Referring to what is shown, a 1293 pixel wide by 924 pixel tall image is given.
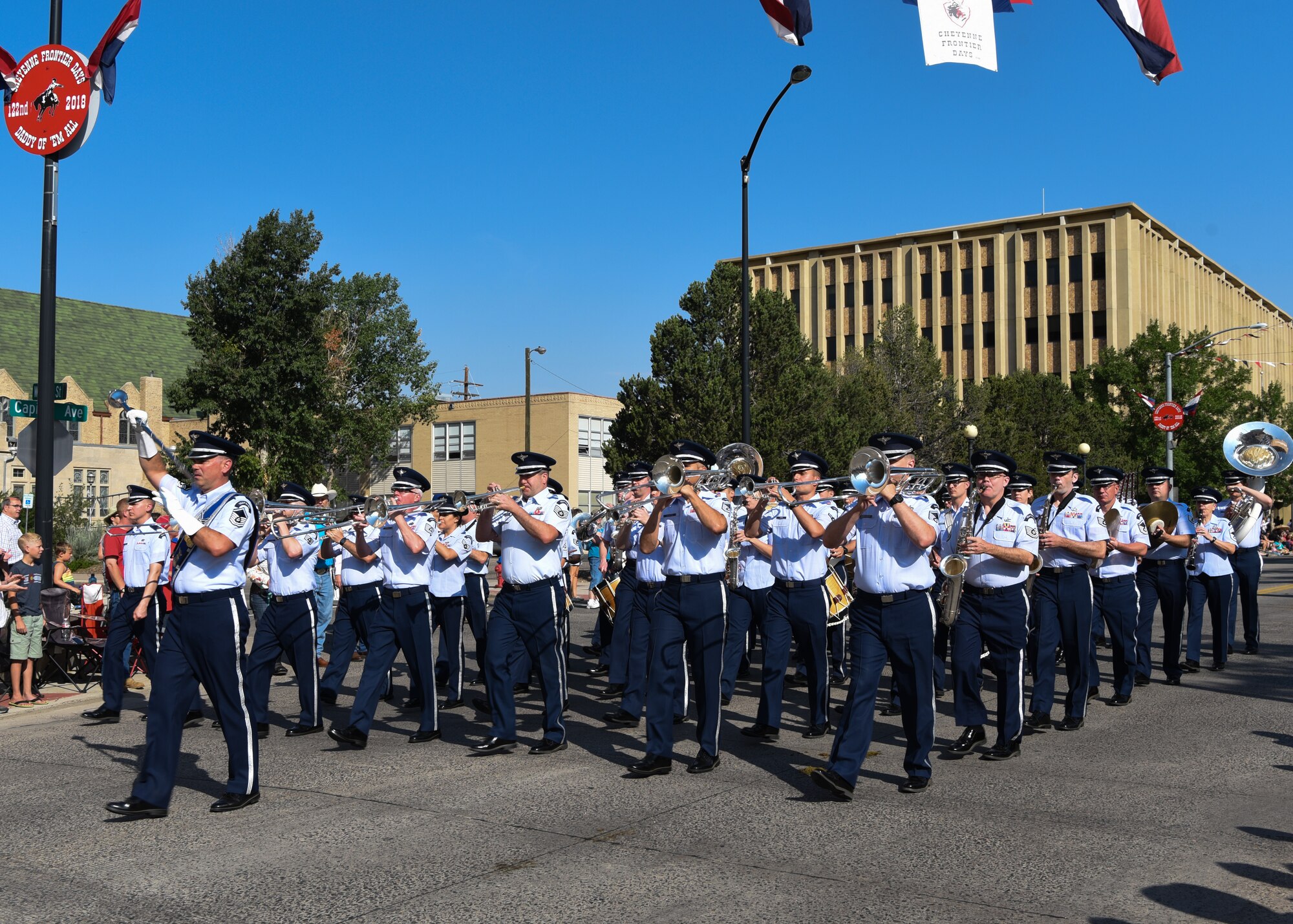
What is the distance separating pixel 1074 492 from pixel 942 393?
90.8 ft

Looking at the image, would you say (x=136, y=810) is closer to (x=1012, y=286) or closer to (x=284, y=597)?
(x=284, y=597)

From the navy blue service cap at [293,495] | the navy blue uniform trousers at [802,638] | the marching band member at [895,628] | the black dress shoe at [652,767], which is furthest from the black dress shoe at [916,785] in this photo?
the navy blue service cap at [293,495]

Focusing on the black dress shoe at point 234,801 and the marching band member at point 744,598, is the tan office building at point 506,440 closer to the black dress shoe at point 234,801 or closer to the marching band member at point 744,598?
the marching band member at point 744,598

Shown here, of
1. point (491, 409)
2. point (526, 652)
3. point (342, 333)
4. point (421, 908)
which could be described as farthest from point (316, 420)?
point (421, 908)

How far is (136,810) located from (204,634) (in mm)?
1024

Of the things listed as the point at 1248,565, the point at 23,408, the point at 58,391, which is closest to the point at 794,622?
the point at 1248,565

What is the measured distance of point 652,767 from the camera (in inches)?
295

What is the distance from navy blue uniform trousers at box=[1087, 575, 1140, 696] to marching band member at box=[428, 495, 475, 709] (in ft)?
18.3

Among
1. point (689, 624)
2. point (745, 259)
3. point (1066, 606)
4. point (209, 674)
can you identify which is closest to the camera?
point (209, 674)

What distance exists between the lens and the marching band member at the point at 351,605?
9953 mm

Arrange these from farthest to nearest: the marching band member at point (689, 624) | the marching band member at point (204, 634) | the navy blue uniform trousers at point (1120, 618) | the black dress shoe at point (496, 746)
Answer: the navy blue uniform trousers at point (1120, 618) < the black dress shoe at point (496, 746) < the marching band member at point (689, 624) < the marching band member at point (204, 634)

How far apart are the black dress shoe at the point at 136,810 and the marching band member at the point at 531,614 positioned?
7.60ft

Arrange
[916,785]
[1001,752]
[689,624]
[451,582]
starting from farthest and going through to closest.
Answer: [451,582] → [1001,752] → [689,624] → [916,785]

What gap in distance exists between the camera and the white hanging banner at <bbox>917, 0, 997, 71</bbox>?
33.0 feet
